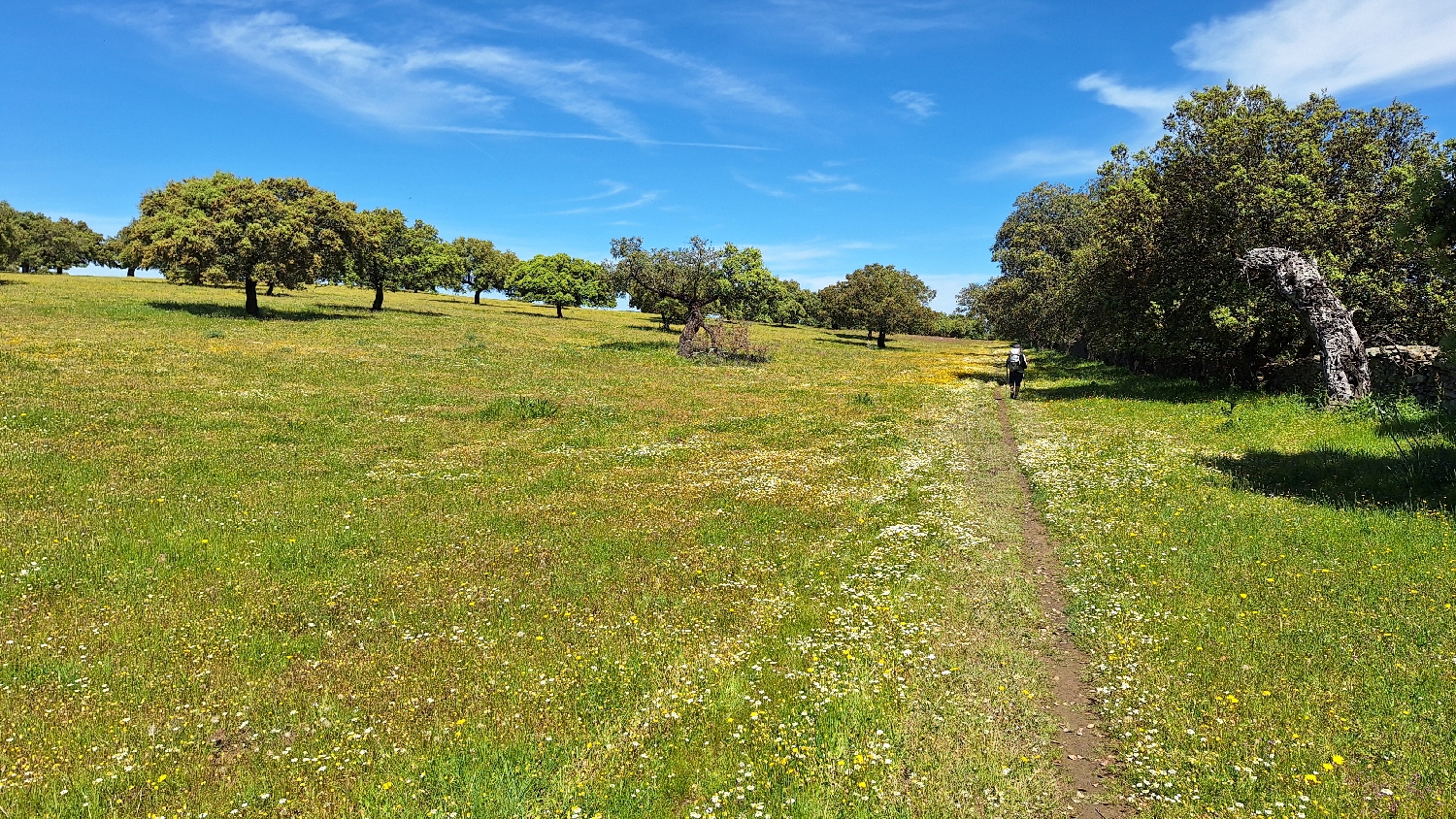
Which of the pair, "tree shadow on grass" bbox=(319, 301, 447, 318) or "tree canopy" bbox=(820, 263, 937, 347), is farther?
"tree canopy" bbox=(820, 263, 937, 347)

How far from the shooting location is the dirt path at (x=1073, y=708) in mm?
6629

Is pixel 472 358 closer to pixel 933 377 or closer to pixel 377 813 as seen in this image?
pixel 933 377

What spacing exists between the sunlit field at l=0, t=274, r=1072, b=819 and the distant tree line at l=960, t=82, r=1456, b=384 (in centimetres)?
1779

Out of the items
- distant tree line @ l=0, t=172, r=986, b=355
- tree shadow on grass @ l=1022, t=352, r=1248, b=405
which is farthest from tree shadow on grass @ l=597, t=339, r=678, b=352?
tree shadow on grass @ l=1022, t=352, r=1248, b=405

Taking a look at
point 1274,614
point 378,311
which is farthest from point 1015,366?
point 378,311

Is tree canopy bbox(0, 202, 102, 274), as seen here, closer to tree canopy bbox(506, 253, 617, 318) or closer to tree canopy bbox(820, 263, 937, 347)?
tree canopy bbox(506, 253, 617, 318)

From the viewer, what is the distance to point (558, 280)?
94.8 metres

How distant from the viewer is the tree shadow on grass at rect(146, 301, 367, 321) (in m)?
52.1

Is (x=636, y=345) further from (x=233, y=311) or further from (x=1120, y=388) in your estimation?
(x=1120, y=388)

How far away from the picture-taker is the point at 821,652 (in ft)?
30.9

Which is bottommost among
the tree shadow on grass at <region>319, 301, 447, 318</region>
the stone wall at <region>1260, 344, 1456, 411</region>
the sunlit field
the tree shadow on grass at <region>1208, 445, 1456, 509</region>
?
the sunlit field

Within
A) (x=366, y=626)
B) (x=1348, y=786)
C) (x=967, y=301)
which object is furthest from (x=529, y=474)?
(x=967, y=301)

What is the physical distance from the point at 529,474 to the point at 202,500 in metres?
7.17

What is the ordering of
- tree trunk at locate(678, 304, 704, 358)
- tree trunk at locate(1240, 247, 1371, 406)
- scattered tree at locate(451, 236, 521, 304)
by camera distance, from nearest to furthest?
1. tree trunk at locate(1240, 247, 1371, 406)
2. tree trunk at locate(678, 304, 704, 358)
3. scattered tree at locate(451, 236, 521, 304)
